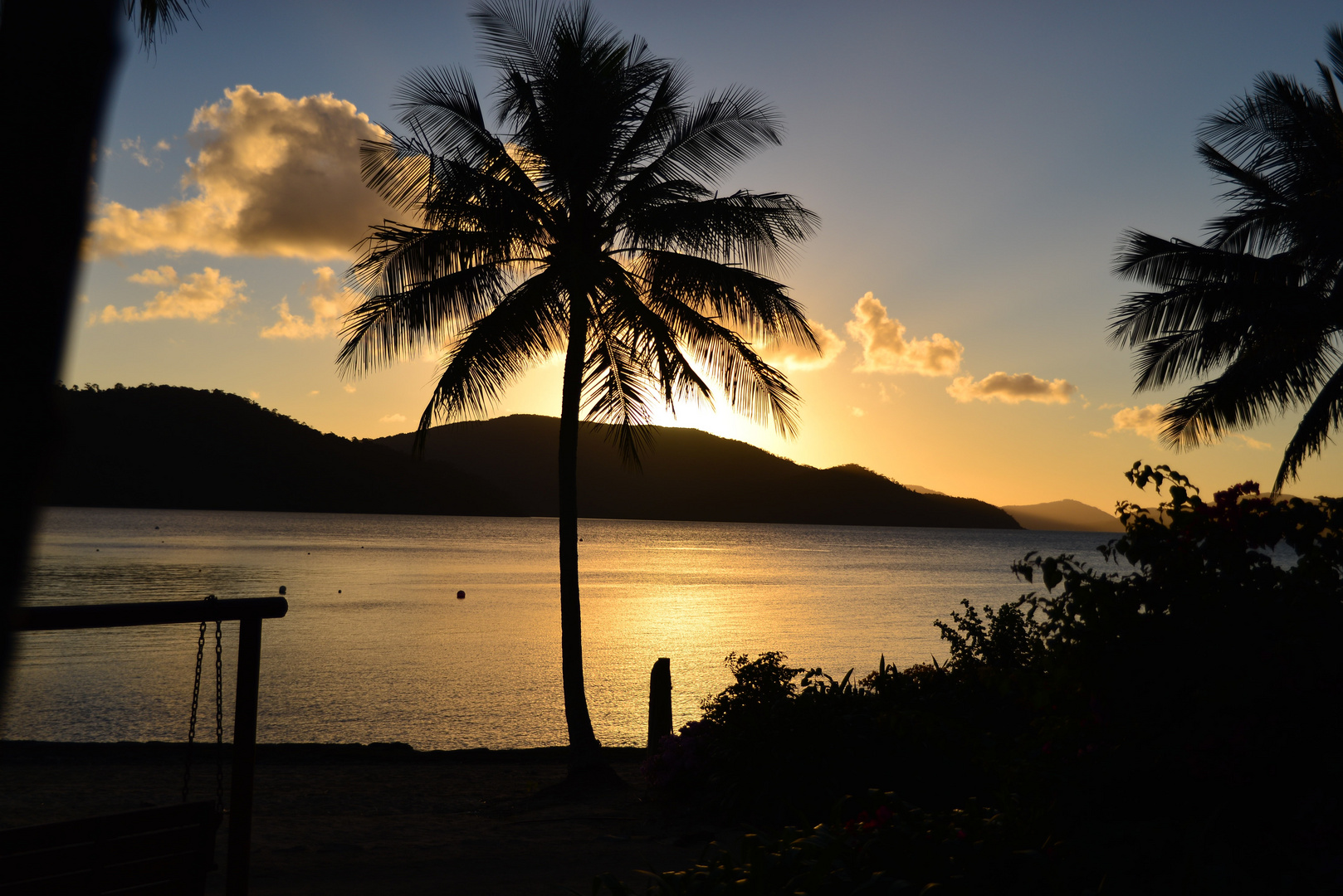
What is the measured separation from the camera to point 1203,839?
391 cm

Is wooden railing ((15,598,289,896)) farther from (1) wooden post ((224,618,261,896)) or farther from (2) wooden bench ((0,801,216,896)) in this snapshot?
(2) wooden bench ((0,801,216,896))

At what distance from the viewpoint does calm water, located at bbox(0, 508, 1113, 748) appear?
18266 mm

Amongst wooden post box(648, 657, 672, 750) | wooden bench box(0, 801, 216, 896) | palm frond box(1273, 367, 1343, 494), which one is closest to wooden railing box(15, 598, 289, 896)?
wooden bench box(0, 801, 216, 896)

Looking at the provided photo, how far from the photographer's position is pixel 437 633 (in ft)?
105

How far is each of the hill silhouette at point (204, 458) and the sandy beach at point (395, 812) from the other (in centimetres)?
15377

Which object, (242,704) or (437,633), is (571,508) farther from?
(437,633)

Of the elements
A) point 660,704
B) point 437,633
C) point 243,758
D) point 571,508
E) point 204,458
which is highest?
point 204,458

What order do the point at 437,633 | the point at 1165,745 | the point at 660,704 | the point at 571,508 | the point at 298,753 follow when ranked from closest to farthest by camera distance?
the point at 1165,745, the point at 571,508, the point at 660,704, the point at 298,753, the point at 437,633

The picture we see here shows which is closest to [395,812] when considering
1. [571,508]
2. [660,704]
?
[660,704]

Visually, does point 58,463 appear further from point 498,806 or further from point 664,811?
point 498,806

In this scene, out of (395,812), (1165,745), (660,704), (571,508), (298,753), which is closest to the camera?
(1165,745)

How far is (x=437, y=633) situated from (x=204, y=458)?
5794 inches

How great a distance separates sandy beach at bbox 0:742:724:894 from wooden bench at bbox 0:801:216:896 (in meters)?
2.05

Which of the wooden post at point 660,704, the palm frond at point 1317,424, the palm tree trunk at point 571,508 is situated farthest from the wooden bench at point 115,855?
the palm frond at point 1317,424
